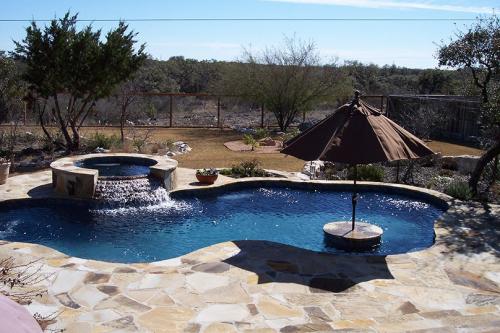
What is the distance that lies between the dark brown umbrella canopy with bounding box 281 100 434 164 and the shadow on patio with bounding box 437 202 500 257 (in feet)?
4.93

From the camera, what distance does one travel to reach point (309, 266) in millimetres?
6445

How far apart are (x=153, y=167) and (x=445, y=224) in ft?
19.4

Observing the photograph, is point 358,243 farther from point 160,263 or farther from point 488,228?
point 160,263

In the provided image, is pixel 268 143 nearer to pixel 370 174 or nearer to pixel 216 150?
pixel 216 150

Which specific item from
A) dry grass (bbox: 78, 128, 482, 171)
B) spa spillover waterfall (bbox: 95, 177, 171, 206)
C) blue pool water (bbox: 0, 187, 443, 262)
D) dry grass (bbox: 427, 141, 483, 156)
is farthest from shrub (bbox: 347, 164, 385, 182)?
dry grass (bbox: 427, 141, 483, 156)

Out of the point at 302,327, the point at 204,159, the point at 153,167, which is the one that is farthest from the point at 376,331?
the point at 204,159

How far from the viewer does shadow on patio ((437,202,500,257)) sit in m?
7.25

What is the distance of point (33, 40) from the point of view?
42.4ft

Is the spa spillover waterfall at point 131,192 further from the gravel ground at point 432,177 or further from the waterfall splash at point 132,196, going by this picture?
the gravel ground at point 432,177

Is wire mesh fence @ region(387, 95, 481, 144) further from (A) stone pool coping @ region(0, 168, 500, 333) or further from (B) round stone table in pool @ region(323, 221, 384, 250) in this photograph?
(A) stone pool coping @ region(0, 168, 500, 333)

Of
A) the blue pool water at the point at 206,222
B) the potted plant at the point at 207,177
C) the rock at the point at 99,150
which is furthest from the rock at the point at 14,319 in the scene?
the rock at the point at 99,150

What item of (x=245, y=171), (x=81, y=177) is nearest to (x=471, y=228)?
(x=245, y=171)

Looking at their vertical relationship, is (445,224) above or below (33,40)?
below

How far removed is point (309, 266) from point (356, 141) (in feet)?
6.00
